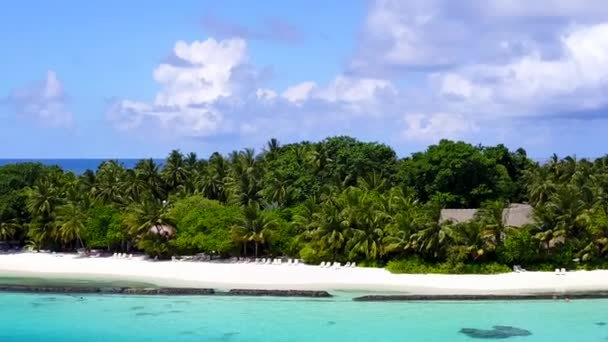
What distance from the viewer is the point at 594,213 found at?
156 feet

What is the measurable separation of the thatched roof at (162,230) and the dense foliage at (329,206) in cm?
Answer: 7

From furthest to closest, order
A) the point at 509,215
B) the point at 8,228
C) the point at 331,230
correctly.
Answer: the point at 8,228 → the point at 509,215 → the point at 331,230

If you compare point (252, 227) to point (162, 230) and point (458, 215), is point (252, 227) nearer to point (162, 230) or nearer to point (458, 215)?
point (162, 230)

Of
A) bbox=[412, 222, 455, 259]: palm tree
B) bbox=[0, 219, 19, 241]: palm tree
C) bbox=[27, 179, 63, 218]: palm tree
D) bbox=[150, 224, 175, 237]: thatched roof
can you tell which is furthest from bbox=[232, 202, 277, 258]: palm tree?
bbox=[0, 219, 19, 241]: palm tree

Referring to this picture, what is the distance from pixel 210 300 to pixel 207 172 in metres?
22.7

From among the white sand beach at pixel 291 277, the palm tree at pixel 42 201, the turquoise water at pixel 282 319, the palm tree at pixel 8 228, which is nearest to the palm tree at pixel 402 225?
the white sand beach at pixel 291 277

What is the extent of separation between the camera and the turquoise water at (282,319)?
3631cm

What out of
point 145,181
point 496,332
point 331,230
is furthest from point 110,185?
point 496,332

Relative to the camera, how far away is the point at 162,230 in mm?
54656

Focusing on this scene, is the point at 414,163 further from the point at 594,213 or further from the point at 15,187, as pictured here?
the point at 15,187

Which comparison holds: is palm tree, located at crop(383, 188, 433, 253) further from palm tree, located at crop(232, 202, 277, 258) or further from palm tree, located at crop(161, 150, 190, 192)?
palm tree, located at crop(161, 150, 190, 192)

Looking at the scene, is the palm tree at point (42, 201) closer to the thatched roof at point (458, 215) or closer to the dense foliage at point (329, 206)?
the dense foliage at point (329, 206)

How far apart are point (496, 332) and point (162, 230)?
26823 millimetres

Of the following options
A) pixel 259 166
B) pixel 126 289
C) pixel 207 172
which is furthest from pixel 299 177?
pixel 126 289
